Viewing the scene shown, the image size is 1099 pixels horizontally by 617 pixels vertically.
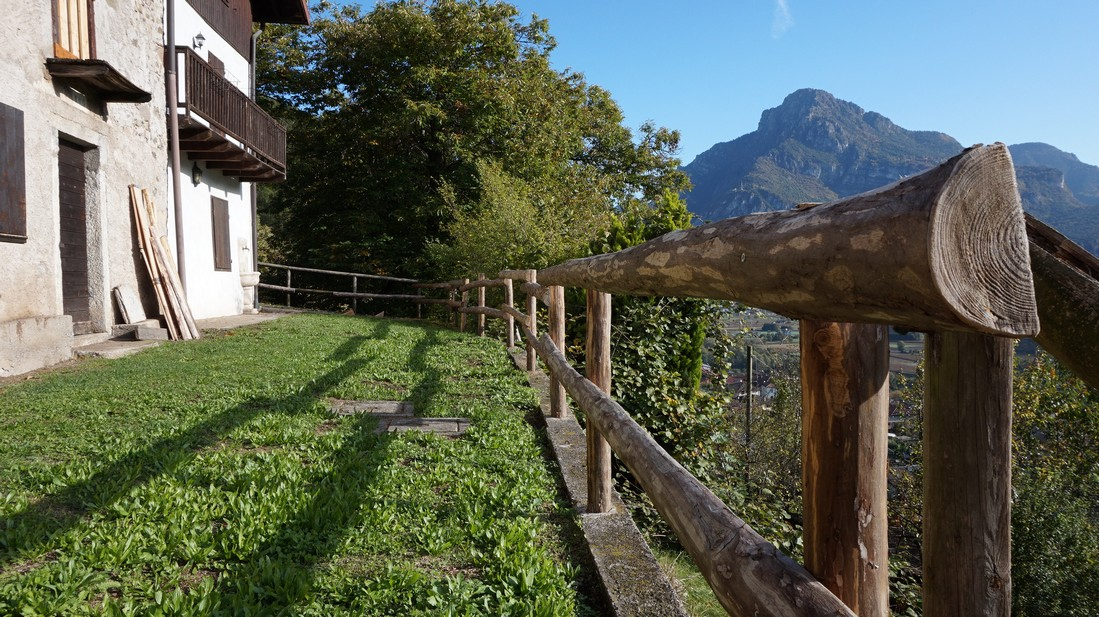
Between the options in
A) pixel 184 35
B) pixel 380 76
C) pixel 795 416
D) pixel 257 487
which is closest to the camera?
pixel 257 487

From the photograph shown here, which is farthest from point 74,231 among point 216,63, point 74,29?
point 216,63

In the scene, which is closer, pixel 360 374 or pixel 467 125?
pixel 360 374

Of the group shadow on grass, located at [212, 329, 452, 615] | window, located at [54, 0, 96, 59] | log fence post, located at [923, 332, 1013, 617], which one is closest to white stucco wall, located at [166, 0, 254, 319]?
window, located at [54, 0, 96, 59]

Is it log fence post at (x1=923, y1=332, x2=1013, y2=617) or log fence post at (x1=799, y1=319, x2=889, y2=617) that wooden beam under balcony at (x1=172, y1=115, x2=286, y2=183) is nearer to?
log fence post at (x1=799, y1=319, x2=889, y2=617)

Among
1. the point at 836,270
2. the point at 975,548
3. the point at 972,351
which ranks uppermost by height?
the point at 836,270

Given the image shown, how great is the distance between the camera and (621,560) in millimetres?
2664

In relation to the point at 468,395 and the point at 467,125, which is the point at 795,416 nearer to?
the point at 467,125

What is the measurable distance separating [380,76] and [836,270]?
23.3 m

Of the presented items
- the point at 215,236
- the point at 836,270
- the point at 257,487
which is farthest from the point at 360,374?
the point at 215,236

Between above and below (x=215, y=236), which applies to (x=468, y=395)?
below

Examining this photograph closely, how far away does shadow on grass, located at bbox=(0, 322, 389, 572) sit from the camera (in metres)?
2.60

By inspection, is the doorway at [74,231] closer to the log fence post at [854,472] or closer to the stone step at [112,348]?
the stone step at [112,348]

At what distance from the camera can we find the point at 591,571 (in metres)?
2.68

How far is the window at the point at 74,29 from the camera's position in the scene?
7418mm
